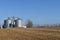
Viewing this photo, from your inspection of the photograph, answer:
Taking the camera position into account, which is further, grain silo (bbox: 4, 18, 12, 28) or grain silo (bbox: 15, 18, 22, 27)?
grain silo (bbox: 15, 18, 22, 27)

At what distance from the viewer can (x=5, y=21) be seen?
9556 centimetres

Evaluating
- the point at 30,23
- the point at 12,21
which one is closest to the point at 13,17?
the point at 12,21

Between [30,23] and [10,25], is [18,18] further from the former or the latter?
[30,23]

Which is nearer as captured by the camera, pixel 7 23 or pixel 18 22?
pixel 7 23

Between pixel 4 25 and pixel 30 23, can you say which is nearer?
pixel 4 25

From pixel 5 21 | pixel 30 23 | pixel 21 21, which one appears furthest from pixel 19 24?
pixel 30 23

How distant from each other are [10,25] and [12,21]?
4.18m

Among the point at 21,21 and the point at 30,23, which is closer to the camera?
the point at 21,21

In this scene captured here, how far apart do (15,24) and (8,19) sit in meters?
5.61

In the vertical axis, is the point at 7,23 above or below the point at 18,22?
below

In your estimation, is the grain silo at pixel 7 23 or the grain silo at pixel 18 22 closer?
the grain silo at pixel 7 23

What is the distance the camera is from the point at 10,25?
94.8m

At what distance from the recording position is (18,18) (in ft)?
324

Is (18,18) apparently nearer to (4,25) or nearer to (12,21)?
(12,21)
